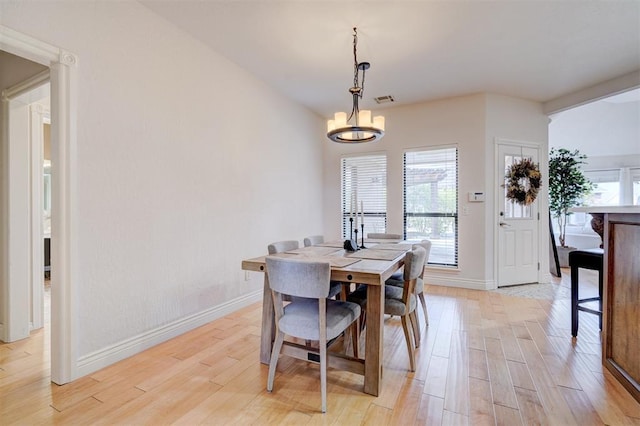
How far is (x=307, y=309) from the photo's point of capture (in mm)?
1892

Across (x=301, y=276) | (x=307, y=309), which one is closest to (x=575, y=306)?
(x=307, y=309)

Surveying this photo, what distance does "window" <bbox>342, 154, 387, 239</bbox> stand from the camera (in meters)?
4.92

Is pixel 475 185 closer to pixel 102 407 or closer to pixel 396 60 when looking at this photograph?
pixel 396 60

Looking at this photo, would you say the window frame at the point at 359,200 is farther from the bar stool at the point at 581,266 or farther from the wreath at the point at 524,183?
the bar stool at the point at 581,266

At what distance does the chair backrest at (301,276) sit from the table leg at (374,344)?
1.19ft

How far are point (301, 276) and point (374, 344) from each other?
65cm

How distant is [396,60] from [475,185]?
7.15 ft

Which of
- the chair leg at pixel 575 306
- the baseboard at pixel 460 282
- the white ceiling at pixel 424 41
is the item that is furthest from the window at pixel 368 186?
the chair leg at pixel 575 306

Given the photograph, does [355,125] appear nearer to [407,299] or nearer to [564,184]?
[407,299]

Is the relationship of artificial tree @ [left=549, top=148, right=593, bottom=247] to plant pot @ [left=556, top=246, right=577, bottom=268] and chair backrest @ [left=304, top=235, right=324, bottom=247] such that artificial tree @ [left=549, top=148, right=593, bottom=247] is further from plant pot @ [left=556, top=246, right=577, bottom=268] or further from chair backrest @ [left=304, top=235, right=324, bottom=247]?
chair backrest @ [left=304, top=235, right=324, bottom=247]

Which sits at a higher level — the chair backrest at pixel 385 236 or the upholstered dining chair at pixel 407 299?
the chair backrest at pixel 385 236

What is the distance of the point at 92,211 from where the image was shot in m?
2.09

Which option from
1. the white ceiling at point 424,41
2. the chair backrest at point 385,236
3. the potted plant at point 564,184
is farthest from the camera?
the potted plant at point 564,184

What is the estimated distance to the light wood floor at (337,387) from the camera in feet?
5.33
